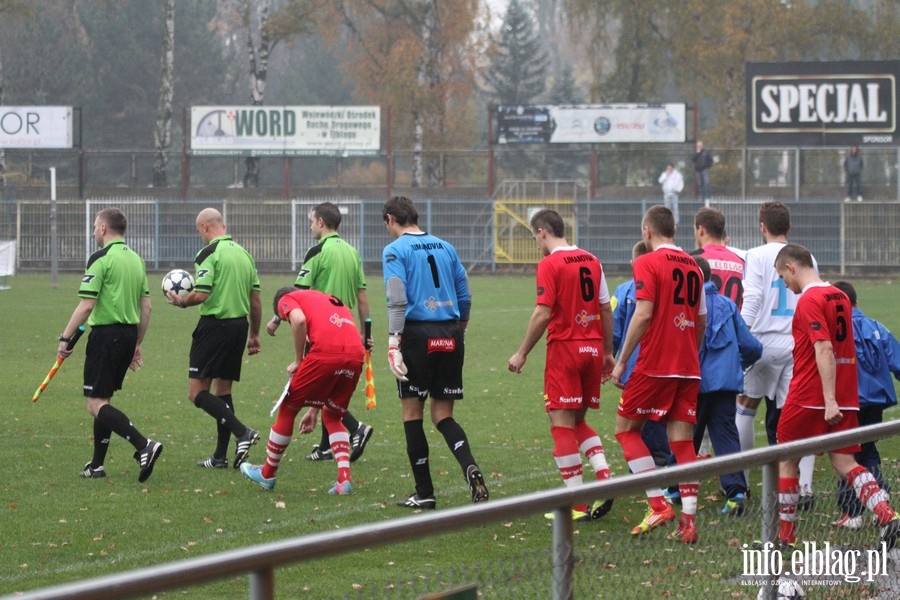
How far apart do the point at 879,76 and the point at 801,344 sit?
110 ft

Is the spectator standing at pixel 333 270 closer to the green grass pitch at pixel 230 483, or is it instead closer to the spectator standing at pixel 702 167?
the green grass pitch at pixel 230 483

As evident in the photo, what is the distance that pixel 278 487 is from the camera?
30.1ft

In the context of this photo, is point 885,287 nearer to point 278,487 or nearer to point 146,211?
point 146,211

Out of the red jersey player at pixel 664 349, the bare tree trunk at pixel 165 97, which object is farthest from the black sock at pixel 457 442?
the bare tree trunk at pixel 165 97

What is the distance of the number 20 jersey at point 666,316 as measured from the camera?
24.2 feet

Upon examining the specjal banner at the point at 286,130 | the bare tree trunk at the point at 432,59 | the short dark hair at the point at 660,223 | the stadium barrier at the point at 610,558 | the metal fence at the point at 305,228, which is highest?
the bare tree trunk at the point at 432,59

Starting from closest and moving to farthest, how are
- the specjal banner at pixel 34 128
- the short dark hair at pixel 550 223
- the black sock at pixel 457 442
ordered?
the short dark hair at pixel 550 223
the black sock at pixel 457 442
the specjal banner at pixel 34 128

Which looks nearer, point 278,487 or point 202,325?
point 278,487

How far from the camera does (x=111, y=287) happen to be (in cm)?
945

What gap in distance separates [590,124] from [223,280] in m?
35.7

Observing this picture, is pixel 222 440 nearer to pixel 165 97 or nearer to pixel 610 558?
pixel 610 558

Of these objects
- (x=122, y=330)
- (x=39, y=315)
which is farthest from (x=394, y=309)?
(x=39, y=315)

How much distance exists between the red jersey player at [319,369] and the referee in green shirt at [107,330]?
1051 millimetres

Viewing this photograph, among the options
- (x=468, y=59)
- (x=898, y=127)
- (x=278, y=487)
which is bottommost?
(x=278, y=487)
